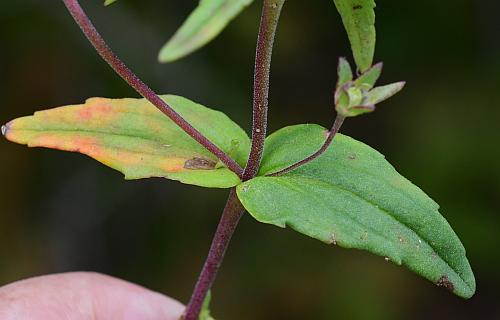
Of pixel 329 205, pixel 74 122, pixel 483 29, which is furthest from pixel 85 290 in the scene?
pixel 483 29

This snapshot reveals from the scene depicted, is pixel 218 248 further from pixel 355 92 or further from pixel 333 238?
pixel 355 92

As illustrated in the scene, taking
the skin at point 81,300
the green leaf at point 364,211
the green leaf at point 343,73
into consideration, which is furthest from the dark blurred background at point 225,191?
the green leaf at point 343,73

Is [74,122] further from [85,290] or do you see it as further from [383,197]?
[85,290]

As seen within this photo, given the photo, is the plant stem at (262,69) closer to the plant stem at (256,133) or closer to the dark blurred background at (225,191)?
the plant stem at (256,133)

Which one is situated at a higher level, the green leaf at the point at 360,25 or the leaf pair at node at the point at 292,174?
the green leaf at the point at 360,25

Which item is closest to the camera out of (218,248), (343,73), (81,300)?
(343,73)

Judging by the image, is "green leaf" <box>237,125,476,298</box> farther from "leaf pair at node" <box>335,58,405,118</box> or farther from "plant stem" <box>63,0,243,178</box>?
"leaf pair at node" <box>335,58,405,118</box>

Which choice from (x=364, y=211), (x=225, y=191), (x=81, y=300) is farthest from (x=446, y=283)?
(x=225, y=191)
